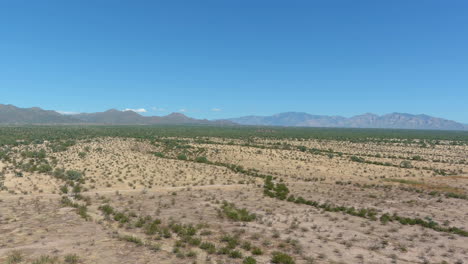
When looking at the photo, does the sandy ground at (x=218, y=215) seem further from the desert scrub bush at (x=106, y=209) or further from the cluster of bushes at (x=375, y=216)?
the cluster of bushes at (x=375, y=216)

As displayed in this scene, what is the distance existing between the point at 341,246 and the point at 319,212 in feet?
18.2

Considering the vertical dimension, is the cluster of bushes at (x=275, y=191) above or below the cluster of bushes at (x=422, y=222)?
below

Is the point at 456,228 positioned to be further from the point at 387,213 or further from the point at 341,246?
the point at 341,246

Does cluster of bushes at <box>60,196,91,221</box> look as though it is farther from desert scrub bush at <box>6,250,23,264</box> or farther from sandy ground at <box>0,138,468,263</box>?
desert scrub bush at <box>6,250,23,264</box>

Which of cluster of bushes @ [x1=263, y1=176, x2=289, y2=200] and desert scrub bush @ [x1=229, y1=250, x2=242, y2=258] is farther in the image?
cluster of bushes @ [x1=263, y1=176, x2=289, y2=200]

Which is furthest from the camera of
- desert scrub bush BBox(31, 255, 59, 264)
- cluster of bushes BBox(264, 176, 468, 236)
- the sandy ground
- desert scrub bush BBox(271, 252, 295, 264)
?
cluster of bushes BBox(264, 176, 468, 236)

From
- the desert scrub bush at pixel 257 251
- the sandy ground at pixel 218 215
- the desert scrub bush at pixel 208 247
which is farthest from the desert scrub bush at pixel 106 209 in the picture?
the desert scrub bush at pixel 257 251

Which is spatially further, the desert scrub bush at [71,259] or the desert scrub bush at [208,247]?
the desert scrub bush at [208,247]

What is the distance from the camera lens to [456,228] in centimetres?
1489

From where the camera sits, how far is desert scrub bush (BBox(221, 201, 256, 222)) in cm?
1568

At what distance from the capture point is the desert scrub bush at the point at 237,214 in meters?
15.7

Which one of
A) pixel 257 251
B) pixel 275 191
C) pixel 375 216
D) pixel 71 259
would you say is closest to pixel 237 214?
pixel 257 251

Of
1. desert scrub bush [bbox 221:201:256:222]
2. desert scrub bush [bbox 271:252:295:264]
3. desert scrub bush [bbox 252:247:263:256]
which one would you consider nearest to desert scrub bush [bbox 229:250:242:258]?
desert scrub bush [bbox 252:247:263:256]

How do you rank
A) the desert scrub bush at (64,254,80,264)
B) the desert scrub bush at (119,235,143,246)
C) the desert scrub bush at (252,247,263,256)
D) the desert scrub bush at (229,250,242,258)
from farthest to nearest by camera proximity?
the desert scrub bush at (119,235,143,246) → the desert scrub bush at (252,247,263,256) → the desert scrub bush at (229,250,242,258) → the desert scrub bush at (64,254,80,264)
